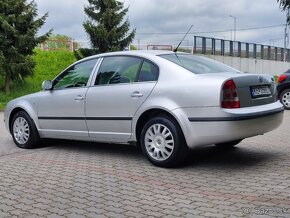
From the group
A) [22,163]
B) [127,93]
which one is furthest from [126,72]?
[22,163]

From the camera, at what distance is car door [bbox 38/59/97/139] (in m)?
6.78

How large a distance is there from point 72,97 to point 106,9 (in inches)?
772

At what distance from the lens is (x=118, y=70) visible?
6.54 m

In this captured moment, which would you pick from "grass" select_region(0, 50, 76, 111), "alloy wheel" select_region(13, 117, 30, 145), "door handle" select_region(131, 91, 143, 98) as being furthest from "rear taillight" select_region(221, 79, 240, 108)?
"grass" select_region(0, 50, 76, 111)

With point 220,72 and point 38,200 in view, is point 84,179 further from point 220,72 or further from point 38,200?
point 220,72

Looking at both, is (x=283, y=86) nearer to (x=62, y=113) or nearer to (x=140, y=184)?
(x=62, y=113)

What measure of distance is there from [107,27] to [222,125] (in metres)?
21.2

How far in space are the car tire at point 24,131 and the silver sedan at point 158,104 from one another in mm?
108

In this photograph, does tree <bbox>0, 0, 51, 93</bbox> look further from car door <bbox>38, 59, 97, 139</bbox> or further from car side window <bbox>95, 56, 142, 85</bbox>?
car side window <bbox>95, 56, 142, 85</bbox>

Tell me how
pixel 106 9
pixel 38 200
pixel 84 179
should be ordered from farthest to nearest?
pixel 106 9 → pixel 84 179 → pixel 38 200

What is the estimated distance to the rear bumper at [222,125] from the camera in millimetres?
5266

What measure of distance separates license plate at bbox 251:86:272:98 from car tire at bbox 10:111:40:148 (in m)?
3.83

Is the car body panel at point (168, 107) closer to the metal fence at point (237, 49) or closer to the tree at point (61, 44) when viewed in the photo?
the tree at point (61, 44)

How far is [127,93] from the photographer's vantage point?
20.0ft
